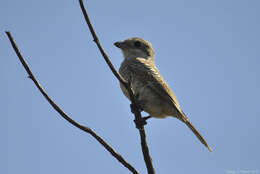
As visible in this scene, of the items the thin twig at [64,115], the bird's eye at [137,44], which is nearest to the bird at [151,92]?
the bird's eye at [137,44]

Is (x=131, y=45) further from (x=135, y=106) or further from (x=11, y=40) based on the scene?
(x=11, y=40)

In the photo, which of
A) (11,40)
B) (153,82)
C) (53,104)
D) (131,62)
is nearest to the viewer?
(11,40)

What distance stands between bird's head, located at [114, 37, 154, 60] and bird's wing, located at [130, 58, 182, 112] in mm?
757

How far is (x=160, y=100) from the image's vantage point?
254 inches

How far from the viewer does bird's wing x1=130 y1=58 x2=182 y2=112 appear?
646 cm

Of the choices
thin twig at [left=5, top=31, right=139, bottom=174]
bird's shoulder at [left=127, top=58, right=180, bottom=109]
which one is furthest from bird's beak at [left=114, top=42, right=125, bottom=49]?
thin twig at [left=5, top=31, right=139, bottom=174]

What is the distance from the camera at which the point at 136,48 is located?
8297 mm

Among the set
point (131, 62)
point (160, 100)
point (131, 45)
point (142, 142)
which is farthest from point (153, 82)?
point (142, 142)

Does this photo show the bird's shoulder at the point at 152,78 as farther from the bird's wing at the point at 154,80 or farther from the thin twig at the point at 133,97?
the thin twig at the point at 133,97

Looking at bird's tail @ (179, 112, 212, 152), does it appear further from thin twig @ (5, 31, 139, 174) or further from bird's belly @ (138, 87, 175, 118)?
thin twig @ (5, 31, 139, 174)

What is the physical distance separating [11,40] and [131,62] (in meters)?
4.01

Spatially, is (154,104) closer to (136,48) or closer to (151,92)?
(151,92)

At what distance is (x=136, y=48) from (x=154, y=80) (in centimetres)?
175

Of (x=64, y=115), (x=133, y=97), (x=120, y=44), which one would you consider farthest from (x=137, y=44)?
(x=64, y=115)
